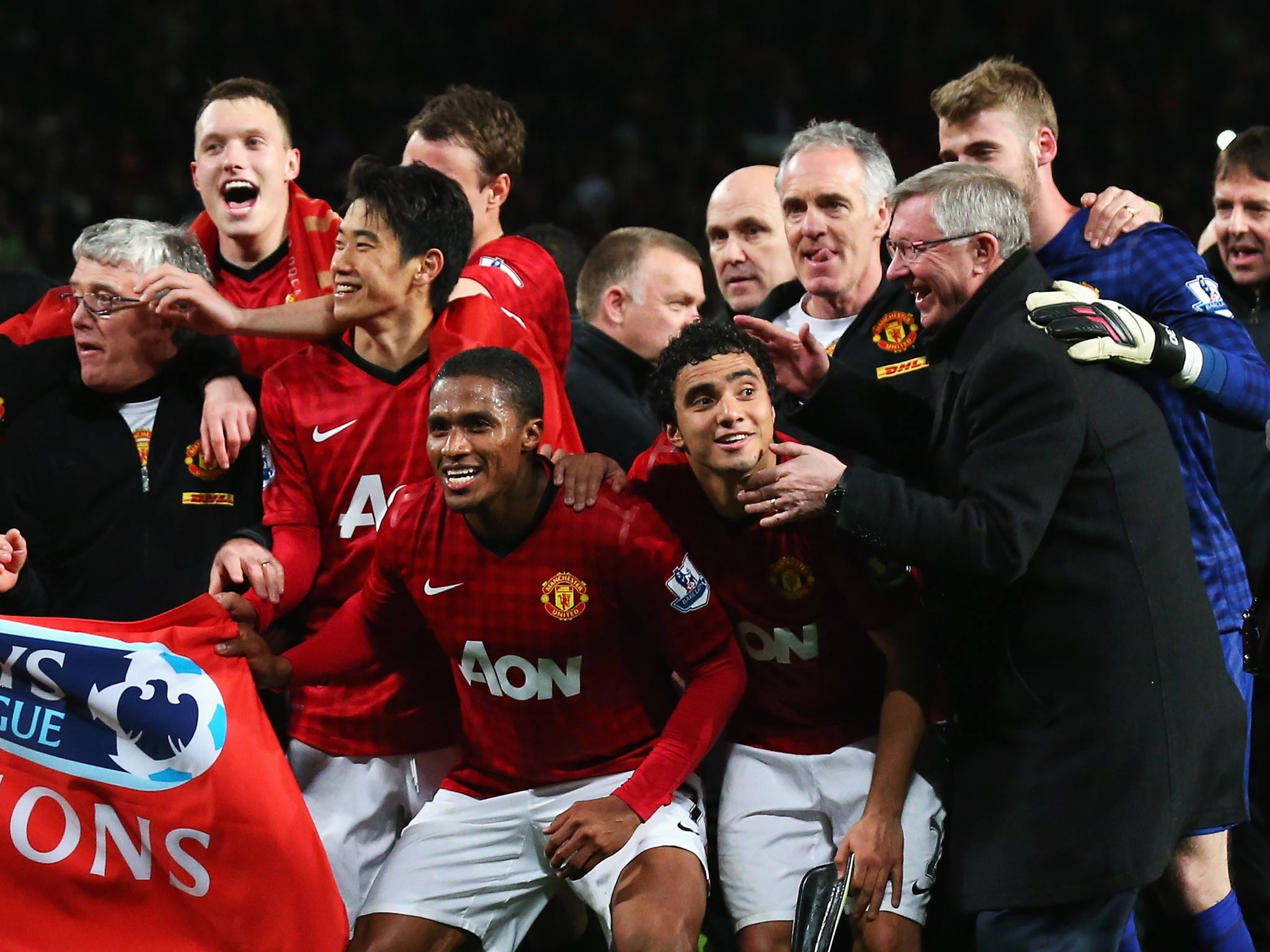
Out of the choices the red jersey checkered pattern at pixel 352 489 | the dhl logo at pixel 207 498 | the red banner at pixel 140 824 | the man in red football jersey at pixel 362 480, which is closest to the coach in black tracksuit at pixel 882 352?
the man in red football jersey at pixel 362 480

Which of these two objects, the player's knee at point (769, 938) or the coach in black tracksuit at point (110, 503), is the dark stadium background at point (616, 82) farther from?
the player's knee at point (769, 938)

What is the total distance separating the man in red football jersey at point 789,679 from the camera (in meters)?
3.31

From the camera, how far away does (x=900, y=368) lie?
12.8ft

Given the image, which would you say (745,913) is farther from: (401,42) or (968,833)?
(401,42)

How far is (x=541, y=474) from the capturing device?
3.49 m

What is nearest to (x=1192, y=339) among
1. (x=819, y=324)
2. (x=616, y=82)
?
(x=819, y=324)

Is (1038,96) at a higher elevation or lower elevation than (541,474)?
higher

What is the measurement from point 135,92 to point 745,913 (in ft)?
36.0

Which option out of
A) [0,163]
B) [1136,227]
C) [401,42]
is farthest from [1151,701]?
[401,42]

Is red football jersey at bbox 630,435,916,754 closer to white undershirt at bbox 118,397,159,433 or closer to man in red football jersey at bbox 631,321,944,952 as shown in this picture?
man in red football jersey at bbox 631,321,944,952

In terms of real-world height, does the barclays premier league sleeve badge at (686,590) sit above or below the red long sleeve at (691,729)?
above

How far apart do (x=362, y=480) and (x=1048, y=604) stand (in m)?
1.74

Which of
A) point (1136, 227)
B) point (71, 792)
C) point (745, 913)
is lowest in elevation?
point (745, 913)

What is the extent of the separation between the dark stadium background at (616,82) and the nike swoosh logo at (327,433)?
7607mm
